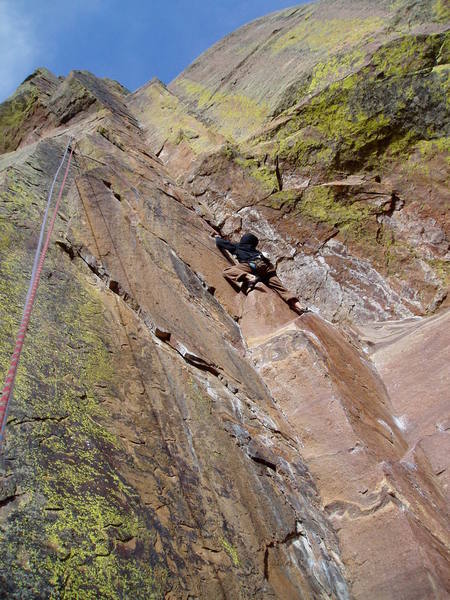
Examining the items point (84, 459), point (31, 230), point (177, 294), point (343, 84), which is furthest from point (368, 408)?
point (343, 84)

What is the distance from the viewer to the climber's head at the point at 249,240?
34.5 feet

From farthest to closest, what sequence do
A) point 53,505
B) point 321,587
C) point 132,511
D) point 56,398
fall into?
point 321,587
point 56,398
point 132,511
point 53,505

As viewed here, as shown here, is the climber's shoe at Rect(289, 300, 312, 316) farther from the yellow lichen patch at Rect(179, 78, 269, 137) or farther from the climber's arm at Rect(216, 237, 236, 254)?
the yellow lichen patch at Rect(179, 78, 269, 137)

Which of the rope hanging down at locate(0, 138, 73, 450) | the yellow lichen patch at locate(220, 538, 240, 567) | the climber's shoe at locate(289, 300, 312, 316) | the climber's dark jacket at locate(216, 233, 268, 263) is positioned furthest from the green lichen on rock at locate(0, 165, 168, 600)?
the climber's dark jacket at locate(216, 233, 268, 263)

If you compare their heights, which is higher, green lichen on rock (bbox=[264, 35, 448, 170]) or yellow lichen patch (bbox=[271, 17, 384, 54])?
yellow lichen patch (bbox=[271, 17, 384, 54])

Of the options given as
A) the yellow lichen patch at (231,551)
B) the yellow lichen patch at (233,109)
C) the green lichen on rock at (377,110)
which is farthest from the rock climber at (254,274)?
the yellow lichen patch at (231,551)

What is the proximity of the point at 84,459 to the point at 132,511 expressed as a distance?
527 millimetres

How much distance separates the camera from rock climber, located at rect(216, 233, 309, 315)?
967 cm

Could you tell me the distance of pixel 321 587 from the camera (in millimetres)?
4719

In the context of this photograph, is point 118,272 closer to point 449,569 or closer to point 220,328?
point 220,328

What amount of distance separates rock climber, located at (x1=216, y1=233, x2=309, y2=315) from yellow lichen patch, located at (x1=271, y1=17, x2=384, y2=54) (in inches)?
241

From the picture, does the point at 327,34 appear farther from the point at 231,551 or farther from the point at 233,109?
the point at 231,551

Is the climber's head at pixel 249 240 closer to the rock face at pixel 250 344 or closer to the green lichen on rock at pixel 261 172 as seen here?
the rock face at pixel 250 344

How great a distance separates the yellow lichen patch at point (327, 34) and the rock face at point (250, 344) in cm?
11
